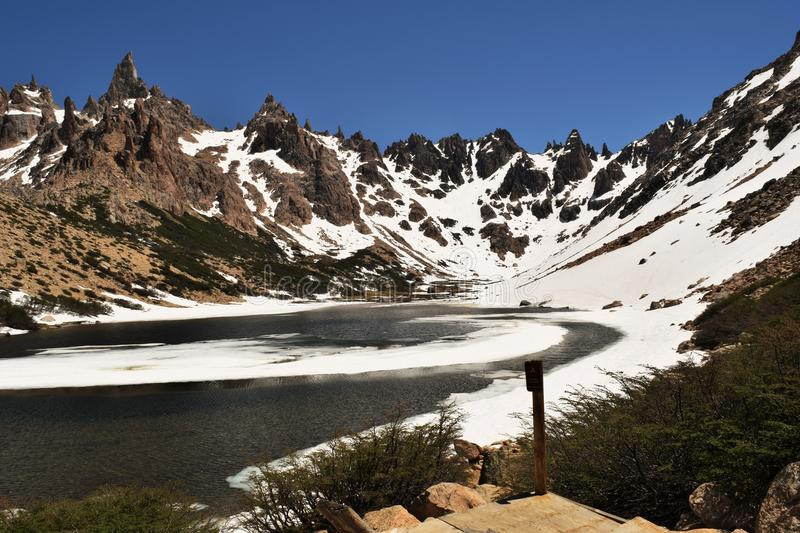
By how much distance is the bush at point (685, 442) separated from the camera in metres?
7.07

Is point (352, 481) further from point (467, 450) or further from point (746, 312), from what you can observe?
point (746, 312)

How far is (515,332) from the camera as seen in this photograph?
45.7 metres

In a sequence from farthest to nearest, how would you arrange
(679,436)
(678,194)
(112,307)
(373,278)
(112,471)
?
(373,278)
(678,194)
(112,307)
(112,471)
(679,436)

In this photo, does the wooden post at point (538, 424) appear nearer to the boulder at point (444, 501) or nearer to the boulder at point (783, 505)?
the boulder at point (444, 501)

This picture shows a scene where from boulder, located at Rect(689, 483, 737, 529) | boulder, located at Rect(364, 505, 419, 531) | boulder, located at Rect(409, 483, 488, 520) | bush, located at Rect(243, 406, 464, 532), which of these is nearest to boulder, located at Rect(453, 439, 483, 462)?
bush, located at Rect(243, 406, 464, 532)

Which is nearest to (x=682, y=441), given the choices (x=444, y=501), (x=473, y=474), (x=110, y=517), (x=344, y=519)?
(x=444, y=501)

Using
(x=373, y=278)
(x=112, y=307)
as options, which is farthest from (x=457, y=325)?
(x=373, y=278)

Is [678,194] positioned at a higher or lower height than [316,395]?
higher

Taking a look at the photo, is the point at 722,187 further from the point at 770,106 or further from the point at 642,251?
the point at 770,106

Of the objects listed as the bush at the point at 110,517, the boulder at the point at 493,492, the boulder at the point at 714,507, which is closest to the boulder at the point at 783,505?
the boulder at the point at 714,507

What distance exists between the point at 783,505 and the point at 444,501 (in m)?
5.07

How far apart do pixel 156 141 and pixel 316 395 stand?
184 meters

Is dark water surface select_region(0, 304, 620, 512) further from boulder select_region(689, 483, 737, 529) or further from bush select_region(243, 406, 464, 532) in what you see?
boulder select_region(689, 483, 737, 529)

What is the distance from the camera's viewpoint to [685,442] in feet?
28.1
